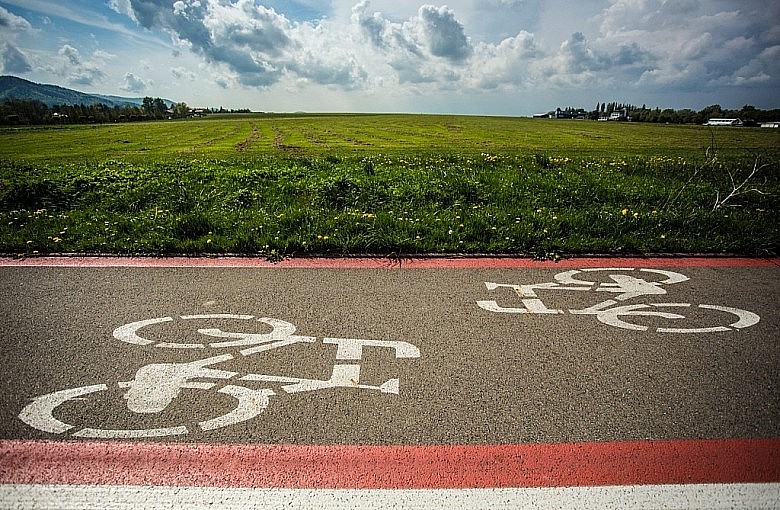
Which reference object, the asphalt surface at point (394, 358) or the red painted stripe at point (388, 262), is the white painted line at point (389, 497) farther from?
the red painted stripe at point (388, 262)

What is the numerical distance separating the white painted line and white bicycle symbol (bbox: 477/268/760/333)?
1960mm

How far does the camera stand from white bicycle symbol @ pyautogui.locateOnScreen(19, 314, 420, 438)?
9.64ft

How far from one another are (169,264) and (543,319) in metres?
4.66

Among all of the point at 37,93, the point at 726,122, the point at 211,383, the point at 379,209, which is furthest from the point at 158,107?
the point at 726,122

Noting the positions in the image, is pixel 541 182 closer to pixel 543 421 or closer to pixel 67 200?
pixel 543 421

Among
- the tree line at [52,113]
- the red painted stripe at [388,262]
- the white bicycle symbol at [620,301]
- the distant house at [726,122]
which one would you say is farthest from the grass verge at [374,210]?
the distant house at [726,122]

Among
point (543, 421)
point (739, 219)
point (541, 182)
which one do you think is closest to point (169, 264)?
point (543, 421)

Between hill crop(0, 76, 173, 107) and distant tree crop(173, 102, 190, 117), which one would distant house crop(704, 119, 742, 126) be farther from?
distant tree crop(173, 102, 190, 117)

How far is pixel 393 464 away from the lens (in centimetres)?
266

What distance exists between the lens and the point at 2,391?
3.27 m

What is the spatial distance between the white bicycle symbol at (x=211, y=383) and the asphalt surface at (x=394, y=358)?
0.07 ft

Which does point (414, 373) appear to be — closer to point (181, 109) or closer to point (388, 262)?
point (388, 262)

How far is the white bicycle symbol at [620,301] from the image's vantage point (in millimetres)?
4363

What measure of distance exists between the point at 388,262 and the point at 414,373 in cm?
267
